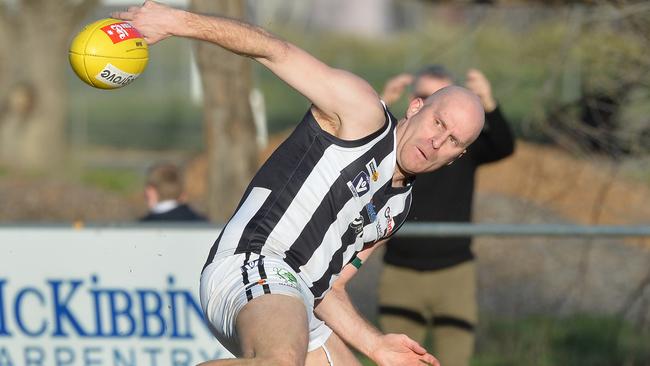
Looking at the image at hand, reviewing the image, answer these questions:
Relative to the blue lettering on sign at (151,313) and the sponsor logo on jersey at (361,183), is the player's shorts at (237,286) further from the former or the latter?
the blue lettering on sign at (151,313)

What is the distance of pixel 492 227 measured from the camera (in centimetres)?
721

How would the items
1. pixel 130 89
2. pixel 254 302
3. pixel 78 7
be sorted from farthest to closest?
pixel 130 89, pixel 78 7, pixel 254 302

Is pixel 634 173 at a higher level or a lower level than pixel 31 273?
lower

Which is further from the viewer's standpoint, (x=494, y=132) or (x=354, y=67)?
(x=354, y=67)

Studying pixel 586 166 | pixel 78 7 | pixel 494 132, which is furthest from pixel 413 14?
pixel 494 132

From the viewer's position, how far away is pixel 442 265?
25.4 ft

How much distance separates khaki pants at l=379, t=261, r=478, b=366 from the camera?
25.4ft

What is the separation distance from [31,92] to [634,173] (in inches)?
674

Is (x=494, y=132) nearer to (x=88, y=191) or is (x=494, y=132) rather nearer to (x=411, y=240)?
(x=411, y=240)

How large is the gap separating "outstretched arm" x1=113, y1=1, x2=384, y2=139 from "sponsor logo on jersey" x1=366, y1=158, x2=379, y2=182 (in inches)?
6.0

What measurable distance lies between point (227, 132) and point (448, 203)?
3.79m

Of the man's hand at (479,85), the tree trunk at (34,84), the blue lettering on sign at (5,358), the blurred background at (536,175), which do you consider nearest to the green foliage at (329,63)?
the blurred background at (536,175)

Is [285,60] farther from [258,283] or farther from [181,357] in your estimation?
[181,357]

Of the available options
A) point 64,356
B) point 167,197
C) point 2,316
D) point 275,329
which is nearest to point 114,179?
point 167,197
